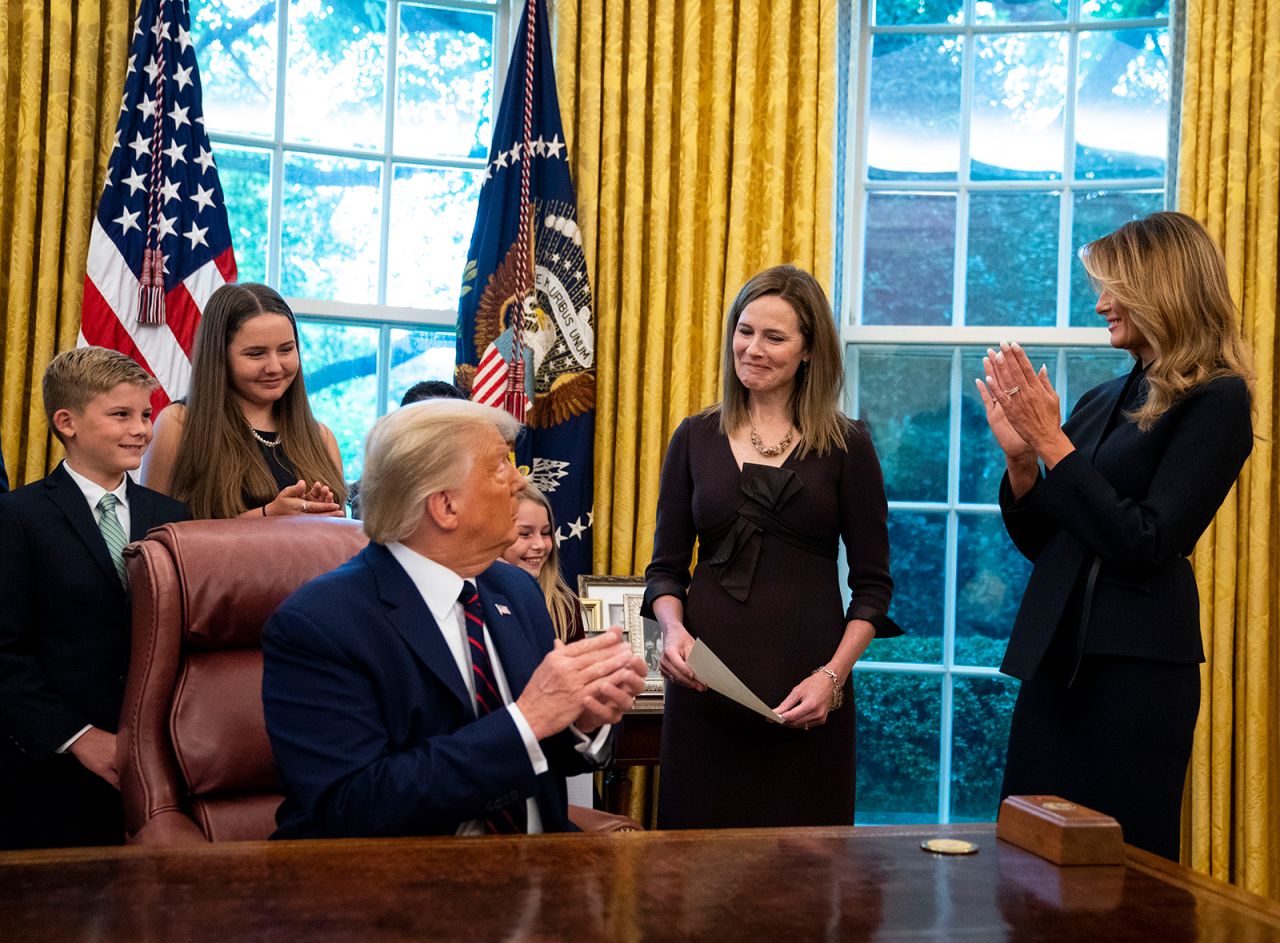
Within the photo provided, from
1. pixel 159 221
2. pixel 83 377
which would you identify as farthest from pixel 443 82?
pixel 83 377

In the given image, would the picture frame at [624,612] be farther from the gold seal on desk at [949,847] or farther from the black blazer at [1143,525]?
the gold seal on desk at [949,847]

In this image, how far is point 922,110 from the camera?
4.51 meters

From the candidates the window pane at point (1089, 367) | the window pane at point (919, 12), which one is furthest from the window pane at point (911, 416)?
the window pane at point (919, 12)

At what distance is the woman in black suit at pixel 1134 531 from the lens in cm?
220

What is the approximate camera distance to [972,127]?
450 cm

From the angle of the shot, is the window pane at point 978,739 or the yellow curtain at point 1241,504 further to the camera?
the window pane at point 978,739

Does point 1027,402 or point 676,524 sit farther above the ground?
point 1027,402

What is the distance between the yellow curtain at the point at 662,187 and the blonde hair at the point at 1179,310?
1.92 metres

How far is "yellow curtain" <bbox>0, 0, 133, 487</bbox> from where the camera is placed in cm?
370

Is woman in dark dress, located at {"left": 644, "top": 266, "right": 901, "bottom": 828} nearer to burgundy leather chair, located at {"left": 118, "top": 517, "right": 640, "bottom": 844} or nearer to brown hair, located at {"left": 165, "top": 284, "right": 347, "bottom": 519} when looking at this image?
burgundy leather chair, located at {"left": 118, "top": 517, "right": 640, "bottom": 844}

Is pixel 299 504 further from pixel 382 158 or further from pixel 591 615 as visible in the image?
pixel 382 158

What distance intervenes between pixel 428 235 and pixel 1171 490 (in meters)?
2.89

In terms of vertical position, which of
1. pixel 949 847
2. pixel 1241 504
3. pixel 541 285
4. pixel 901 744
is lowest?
pixel 901 744

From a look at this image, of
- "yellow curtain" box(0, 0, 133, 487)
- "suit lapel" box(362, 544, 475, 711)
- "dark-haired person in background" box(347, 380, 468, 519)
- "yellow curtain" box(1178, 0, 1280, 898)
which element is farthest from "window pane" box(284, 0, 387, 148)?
"suit lapel" box(362, 544, 475, 711)
